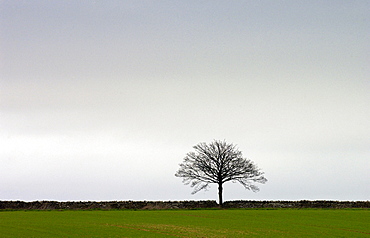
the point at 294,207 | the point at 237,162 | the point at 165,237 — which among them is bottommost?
the point at 165,237

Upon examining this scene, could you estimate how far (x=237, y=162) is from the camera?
7412 centimetres

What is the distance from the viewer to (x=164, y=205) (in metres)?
73.0

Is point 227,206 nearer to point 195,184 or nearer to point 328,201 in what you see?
point 195,184

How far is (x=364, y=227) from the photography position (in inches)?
1603

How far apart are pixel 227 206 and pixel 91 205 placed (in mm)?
20708

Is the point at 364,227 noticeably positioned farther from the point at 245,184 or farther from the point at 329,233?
the point at 245,184

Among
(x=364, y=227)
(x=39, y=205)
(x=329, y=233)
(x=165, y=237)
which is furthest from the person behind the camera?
(x=39, y=205)

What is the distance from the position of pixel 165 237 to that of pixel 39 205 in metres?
44.0

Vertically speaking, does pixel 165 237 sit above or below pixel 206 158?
below

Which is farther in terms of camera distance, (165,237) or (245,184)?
(245,184)

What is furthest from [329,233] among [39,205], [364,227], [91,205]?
[39,205]

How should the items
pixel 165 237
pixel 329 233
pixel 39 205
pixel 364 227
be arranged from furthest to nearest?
1. pixel 39 205
2. pixel 364 227
3. pixel 329 233
4. pixel 165 237

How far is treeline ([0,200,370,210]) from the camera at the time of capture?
232ft

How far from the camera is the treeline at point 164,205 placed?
7069 centimetres
